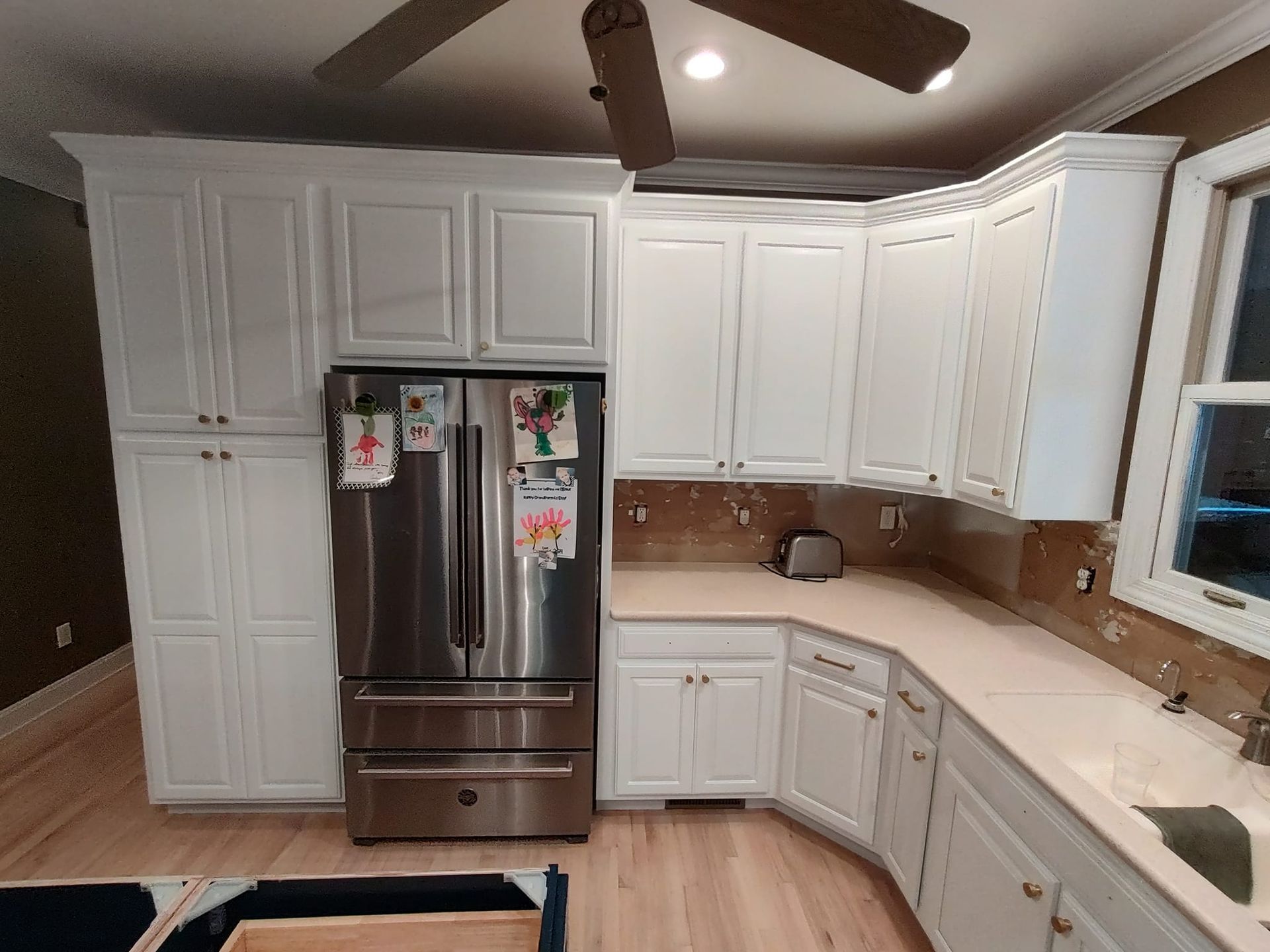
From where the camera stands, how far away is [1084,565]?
1953 millimetres

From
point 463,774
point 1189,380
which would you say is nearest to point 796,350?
point 1189,380

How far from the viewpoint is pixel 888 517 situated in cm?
277

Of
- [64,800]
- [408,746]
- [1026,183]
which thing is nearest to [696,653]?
[408,746]

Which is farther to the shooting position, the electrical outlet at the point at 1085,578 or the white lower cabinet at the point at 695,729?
the white lower cabinet at the point at 695,729

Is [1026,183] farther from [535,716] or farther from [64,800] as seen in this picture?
[64,800]

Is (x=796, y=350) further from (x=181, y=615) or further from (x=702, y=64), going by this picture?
(x=181, y=615)

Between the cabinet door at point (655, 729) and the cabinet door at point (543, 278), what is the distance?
3.84 ft

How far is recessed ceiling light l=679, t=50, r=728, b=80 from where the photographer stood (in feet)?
5.57

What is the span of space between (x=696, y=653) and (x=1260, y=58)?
2247 mm

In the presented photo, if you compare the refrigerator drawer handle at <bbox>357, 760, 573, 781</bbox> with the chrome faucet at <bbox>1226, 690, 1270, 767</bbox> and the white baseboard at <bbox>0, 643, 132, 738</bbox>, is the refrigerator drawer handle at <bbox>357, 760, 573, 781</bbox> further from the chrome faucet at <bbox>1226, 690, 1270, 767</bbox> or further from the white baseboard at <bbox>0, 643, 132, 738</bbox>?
the white baseboard at <bbox>0, 643, 132, 738</bbox>

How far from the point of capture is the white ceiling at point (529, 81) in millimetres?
1530

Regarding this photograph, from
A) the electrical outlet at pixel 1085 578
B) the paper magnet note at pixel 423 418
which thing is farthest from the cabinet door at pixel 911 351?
the paper magnet note at pixel 423 418

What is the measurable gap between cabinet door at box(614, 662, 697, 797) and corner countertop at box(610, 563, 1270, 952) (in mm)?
233

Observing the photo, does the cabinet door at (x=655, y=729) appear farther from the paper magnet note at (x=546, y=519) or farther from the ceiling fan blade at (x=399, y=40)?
the ceiling fan blade at (x=399, y=40)
